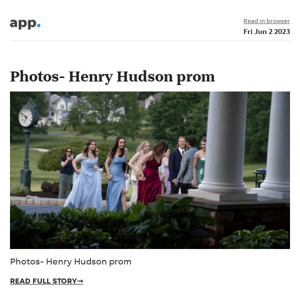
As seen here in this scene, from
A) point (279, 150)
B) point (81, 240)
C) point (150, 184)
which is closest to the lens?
point (81, 240)

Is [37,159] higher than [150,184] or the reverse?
the reverse

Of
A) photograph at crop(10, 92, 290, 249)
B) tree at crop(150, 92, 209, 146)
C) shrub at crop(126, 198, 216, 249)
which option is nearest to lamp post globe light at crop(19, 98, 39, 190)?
photograph at crop(10, 92, 290, 249)

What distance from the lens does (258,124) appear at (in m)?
41.2

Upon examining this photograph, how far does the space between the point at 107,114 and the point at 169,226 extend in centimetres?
4363

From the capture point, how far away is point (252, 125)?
4103 cm

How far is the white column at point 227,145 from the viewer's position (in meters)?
6.20

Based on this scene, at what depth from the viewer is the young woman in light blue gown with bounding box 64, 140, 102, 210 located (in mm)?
10797

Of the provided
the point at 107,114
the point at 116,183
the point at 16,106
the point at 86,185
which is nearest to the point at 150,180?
the point at 116,183

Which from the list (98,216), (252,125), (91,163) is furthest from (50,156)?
(252,125)

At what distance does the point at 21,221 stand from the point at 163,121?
43666mm

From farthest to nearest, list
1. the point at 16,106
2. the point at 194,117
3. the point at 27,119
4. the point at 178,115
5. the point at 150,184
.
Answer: the point at 178,115, the point at 194,117, the point at 16,106, the point at 27,119, the point at 150,184

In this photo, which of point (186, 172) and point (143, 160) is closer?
point (143, 160)

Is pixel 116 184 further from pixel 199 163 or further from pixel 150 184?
pixel 199 163
